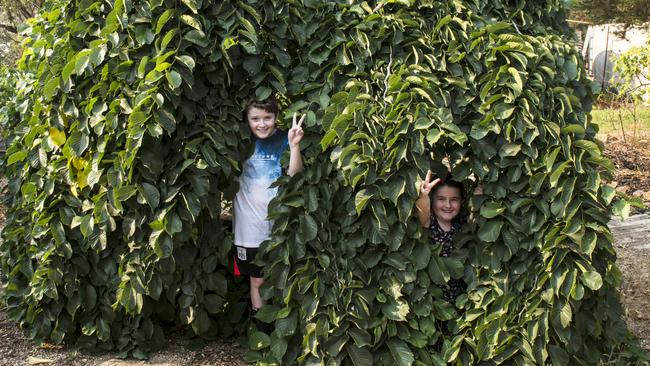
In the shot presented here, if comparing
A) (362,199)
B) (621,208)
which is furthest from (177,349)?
(621,208)

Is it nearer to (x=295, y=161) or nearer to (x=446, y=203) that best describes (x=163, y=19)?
(x=295, y=161)

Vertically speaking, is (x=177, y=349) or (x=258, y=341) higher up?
(x=258, y=341)

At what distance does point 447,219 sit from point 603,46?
15289 mm

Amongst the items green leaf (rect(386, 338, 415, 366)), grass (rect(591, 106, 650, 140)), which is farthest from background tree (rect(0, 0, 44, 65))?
green leaf (rect(386, 338, 415, 366))

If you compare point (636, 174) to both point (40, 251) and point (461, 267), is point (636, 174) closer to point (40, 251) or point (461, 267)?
point (461, 267)

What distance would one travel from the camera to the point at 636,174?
7.95m

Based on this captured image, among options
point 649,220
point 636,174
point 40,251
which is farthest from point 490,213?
point 636,174

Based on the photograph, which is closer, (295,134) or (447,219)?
(295,134)

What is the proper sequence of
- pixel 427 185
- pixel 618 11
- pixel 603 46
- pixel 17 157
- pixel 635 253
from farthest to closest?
pixel 603 46, pixel 618 11, pixel 635 253, pixel 17 157, pixel 427 185

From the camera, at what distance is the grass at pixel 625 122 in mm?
9625

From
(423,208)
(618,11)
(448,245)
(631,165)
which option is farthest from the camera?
(618,11)

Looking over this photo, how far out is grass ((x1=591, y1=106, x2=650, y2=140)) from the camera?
9625mm

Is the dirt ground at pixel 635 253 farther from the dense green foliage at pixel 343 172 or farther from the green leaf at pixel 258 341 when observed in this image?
the green leaf at pixel 258 341

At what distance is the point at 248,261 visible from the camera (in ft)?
12.5
